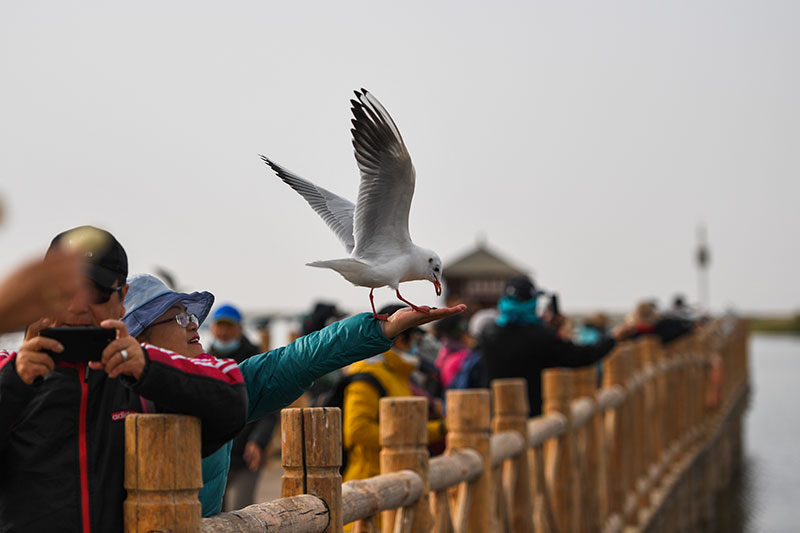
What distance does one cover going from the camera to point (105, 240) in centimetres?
262

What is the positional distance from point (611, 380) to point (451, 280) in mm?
20531

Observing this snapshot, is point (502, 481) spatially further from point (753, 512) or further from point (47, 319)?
point (753, 512)

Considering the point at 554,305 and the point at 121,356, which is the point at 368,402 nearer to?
the point at 121,356

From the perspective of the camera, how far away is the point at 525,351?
789 centimetres

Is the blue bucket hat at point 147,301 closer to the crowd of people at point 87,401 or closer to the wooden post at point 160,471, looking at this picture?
the crowd of people at point 87,401

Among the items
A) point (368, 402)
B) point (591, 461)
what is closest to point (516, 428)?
point (368, 402)

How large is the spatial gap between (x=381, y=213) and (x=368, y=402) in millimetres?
1803

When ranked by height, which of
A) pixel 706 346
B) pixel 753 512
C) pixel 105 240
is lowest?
pixel 753 512

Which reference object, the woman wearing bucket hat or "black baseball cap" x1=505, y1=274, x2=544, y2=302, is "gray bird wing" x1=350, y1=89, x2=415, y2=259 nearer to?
the woman wearing bucket hat

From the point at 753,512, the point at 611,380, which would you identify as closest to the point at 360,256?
the point at 611,380

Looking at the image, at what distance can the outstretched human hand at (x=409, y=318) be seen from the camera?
3.29 metres

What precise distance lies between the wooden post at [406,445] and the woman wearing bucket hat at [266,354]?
115 cm

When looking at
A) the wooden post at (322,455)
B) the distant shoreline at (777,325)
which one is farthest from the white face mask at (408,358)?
the distant shoreline at (777,325)

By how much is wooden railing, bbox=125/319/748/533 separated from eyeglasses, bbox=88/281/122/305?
293 mm
